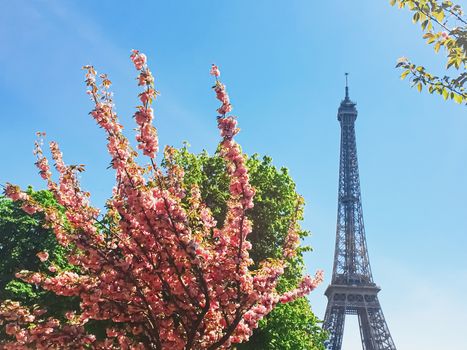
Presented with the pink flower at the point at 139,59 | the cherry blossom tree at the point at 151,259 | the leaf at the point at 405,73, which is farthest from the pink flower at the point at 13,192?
the leaf at the point at 405,73

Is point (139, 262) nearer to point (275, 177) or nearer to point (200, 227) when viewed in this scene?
point (200, 227)

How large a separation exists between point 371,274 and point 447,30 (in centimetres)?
6887

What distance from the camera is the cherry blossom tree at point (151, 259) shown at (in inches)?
320

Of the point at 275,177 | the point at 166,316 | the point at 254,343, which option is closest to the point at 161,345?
the point at 166,316

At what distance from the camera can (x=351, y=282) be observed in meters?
71.4

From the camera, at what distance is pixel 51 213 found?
9.16 meters

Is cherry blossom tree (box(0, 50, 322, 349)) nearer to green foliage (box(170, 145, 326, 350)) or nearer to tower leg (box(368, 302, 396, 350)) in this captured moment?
green foliage (box(170, 145, 326, 350))

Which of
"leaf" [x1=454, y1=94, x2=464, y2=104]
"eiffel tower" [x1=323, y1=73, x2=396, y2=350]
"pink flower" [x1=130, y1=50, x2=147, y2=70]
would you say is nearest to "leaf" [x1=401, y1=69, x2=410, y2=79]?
"leaf" [x1=454, y1=94, x2=464, y2=104]

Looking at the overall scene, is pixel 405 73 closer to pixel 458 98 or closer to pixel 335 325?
pixel 458 98

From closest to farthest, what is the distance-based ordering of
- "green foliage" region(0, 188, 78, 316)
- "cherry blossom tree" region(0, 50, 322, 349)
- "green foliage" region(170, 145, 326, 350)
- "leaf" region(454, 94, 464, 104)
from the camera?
"leaf" region(454, 94, 464, 104), "cherry blossom tree" region(0, 50, 322, 349), "green foliage" region(170, 145, 326, 350), "green foliage" region(0, 188, 78, 316)

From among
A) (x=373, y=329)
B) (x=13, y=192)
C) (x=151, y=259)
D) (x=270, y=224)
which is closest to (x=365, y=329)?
(x=373, y=329)

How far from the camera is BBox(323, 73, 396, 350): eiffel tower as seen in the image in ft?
213

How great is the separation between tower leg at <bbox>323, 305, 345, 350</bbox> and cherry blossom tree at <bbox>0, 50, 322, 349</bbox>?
192ft

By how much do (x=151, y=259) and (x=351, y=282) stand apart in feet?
219
